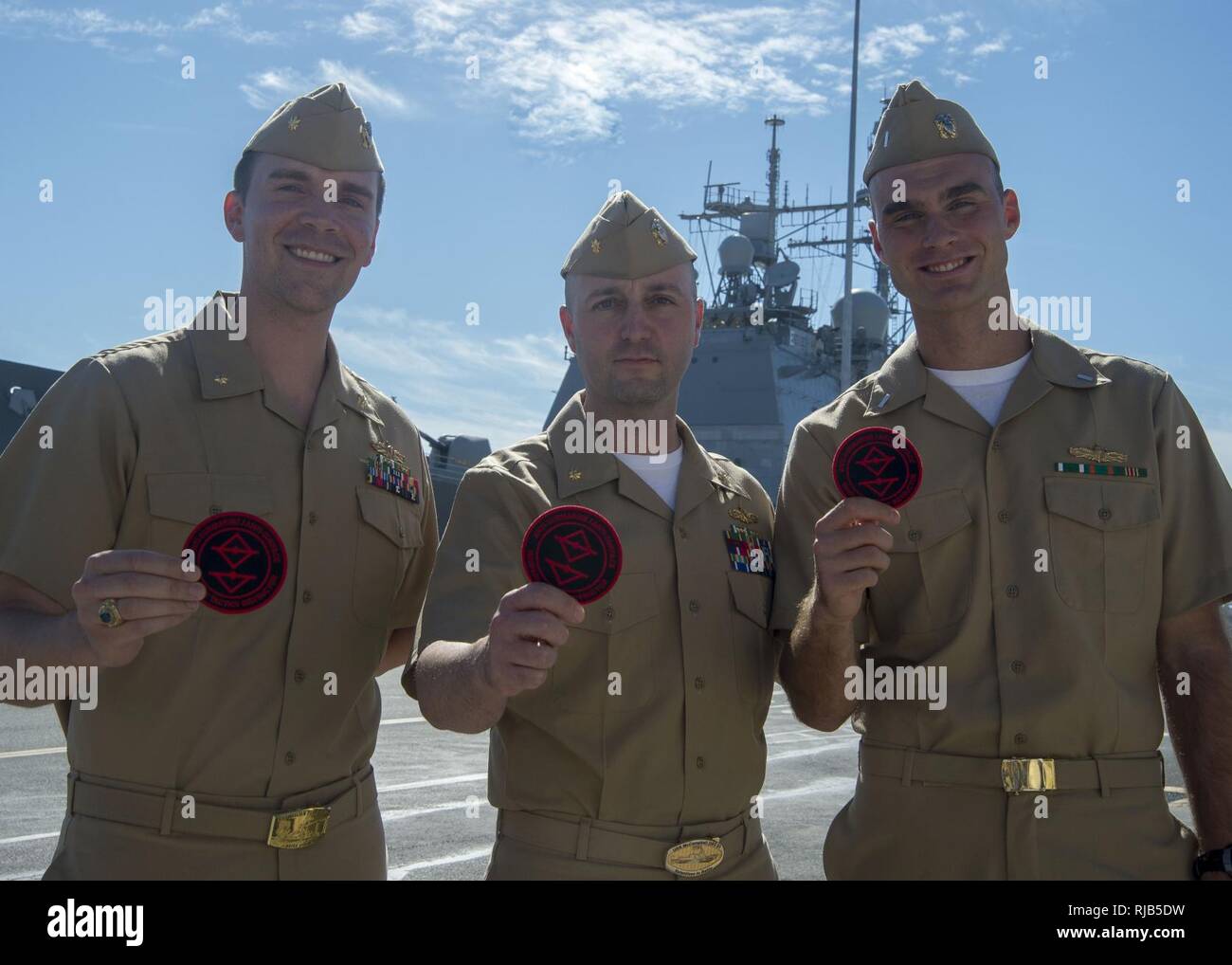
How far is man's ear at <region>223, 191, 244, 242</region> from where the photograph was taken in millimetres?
3900

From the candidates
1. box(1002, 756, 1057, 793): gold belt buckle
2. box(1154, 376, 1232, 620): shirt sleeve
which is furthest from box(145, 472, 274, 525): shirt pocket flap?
box(1154, 376, 1232, 620): shirt sleeve

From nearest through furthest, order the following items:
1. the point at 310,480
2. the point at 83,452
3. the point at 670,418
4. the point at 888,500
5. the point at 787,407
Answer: the point at 888,500 → the point at 83,452 → the point at 310,480 → the point at 670,418 → the point at 787,407

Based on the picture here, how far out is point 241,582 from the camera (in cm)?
289

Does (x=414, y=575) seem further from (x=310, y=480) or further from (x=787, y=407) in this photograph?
(x=787, y=407)

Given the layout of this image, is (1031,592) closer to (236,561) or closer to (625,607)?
(625,607)

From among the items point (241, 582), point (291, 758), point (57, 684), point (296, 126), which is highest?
point (296, 126)

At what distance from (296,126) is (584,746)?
2177 millimetres

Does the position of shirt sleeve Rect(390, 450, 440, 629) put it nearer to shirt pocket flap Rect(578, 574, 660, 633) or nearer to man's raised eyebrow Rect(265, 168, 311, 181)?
shirt pocket flap Rect(578, 574, 660, 633)

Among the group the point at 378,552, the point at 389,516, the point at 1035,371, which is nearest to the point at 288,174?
the point at 389,516

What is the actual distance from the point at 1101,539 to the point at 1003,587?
32 centimetres

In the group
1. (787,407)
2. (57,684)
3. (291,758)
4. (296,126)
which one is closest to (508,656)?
(291,758)

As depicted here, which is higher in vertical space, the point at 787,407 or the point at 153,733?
the point at 787,407

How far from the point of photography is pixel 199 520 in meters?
3.47

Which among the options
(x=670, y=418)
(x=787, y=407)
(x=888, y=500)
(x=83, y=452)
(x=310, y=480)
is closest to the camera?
(x=888, y=500)
